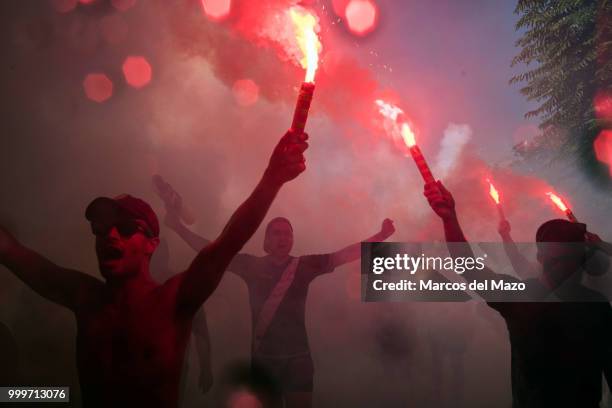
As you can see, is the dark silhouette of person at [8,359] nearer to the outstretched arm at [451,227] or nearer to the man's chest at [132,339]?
the man's chest at [132,339]

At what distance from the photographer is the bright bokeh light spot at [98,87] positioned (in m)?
7.01

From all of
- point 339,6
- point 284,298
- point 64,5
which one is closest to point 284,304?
point 284,298

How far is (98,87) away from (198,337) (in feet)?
15.6

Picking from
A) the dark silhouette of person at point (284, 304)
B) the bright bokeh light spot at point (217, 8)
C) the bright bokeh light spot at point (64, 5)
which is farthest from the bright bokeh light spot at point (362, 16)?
the dark silhouette of person at point (284, 304)

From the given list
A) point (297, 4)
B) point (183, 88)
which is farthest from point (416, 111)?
point (297, 4)

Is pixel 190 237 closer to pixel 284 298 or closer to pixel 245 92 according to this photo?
pixel 284 298

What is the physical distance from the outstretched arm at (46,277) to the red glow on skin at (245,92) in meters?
6.21

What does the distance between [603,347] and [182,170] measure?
6.60 metres

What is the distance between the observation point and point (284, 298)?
4.29 m

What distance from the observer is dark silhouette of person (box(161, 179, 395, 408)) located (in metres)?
4.05

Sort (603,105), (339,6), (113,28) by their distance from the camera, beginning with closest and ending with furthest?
(113,28)
(339,6)
(603,105)

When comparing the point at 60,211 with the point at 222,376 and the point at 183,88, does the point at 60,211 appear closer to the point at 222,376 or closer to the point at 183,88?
the point at 183,88

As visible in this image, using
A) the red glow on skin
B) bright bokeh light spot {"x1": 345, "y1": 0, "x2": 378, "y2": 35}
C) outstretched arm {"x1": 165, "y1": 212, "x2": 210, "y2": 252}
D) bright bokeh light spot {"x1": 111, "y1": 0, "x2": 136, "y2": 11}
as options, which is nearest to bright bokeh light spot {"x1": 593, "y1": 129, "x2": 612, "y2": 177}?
bright bokeh light spot {"x1": 345, "y1": 0, "x2": 378, "y2": 35}

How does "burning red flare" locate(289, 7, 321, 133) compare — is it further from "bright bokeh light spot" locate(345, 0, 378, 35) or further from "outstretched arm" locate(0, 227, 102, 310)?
"bright bokeh light spot" locate(345, 0, 378, 35)
